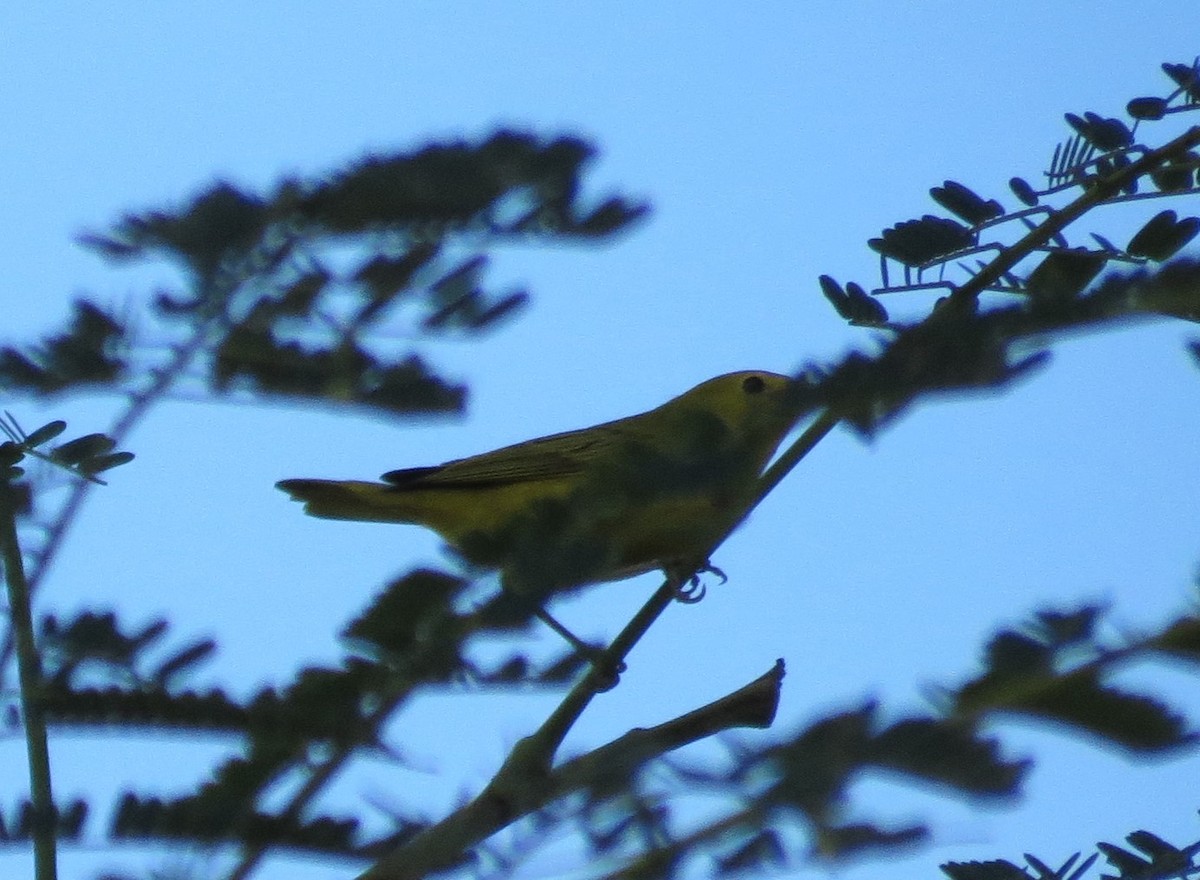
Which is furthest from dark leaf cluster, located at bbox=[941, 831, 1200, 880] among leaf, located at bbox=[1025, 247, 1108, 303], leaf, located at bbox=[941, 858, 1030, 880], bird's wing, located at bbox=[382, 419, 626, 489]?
bird's wing, located at bbox=[382, 419, 626, 489]

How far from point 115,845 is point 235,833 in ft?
1.11

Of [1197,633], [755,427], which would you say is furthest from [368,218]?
[1197,633]

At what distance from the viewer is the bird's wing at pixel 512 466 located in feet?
19.1

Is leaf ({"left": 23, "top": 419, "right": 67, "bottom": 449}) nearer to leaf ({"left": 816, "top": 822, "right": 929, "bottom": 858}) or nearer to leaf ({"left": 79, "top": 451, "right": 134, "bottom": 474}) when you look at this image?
leaf ({"left": 79, "top": 451, "right": 134, "bottom": 474})

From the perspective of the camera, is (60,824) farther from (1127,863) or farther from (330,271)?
(1127,863)

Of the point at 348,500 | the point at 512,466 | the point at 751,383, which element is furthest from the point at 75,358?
the point at 751,383

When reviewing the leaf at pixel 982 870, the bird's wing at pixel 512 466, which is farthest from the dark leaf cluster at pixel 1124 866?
the bird's wing at pixel 512 466

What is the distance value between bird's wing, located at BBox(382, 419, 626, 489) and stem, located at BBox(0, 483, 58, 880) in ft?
11.9

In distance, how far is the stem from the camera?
1921 millimetres

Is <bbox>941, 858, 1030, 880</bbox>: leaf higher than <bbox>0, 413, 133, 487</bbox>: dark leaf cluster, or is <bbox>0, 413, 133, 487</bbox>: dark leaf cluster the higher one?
<bbox>0, 413, 133, 487</bbox>: dark leaf cluster

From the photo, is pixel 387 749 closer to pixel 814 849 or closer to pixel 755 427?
pixel 755 427

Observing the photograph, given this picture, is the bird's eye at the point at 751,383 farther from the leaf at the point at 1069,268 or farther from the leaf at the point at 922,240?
the leaf at the point at 1069,268

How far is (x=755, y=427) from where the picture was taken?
1.70 meters

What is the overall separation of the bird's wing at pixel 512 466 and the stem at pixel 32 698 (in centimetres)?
362
